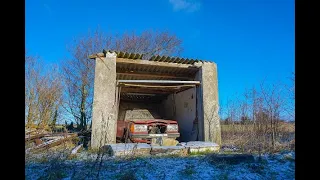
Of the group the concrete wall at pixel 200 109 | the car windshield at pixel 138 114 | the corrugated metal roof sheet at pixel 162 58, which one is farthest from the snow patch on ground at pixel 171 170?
the car windshield at pixel 138 114

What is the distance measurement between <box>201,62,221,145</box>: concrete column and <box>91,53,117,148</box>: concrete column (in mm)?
3433

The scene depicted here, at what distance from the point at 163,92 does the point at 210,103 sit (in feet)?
11.9

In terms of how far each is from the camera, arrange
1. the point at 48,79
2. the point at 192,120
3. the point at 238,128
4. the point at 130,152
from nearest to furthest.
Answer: the point at 130,152 < the point at 238,128 < the point at 192,120 < the point at 48,79

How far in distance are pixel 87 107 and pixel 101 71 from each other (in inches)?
407

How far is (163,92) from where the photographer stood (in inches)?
465

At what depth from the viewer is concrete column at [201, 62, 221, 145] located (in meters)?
8.38

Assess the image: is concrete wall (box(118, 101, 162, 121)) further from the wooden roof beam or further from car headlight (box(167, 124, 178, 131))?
the wooden roof beam

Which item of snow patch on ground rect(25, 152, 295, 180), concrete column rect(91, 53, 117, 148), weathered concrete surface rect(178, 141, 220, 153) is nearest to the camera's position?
snow patch on ground rect(25, 152, 295, 180)

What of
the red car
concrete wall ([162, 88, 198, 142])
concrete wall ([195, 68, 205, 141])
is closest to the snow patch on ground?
the red car

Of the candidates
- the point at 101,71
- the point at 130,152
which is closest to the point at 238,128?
the point at 130,152

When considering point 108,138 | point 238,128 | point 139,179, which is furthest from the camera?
point 238,128

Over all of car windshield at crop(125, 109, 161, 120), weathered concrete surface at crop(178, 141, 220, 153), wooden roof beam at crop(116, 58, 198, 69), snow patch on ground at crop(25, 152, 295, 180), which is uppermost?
wooden roof beam at crop(116, 58, 198, 69)

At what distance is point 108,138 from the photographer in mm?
7363
